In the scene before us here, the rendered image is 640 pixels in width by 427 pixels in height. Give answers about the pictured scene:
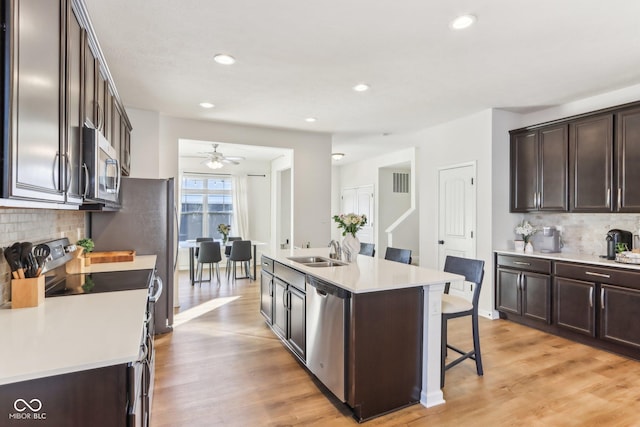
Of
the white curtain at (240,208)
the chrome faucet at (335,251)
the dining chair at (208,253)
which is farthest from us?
the white curtain at (240,208)

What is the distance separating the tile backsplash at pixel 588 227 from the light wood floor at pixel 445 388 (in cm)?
118

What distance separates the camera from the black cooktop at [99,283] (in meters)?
2.08

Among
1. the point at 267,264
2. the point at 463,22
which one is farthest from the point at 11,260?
the point at 463,22

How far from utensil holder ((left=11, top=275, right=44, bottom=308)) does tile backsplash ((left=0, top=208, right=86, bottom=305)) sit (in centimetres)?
12

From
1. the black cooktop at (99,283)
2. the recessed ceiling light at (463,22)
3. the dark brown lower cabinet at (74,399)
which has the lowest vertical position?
the dark brown lower cabinet at (74,399)

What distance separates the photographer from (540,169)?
166 inches

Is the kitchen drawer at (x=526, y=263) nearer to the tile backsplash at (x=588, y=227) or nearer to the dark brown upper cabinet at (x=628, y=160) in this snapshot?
the tile backsplash at (x=588, y=227)

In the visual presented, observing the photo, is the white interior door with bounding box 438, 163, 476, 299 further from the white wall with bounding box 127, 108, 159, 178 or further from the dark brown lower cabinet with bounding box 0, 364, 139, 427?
the dark brown lower cabinet with bounding box 0, 364, 139, 427

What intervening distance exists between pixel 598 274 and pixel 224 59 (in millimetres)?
4098

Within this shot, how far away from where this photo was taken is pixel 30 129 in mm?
1131

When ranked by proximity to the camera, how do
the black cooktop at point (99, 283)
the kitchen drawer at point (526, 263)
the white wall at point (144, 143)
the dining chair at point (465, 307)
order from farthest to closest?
the white wall at point (144, 143)
the kitchen drawer at point (526, 263)
the dining chair at point (465, 307)
the black cooktop at point (99, 283)

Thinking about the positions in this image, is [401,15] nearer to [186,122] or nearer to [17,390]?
[17,390]

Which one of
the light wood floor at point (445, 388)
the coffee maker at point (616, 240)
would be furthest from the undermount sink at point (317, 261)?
the coffee maker at point (616, 240)

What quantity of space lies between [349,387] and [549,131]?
12.5 ft
